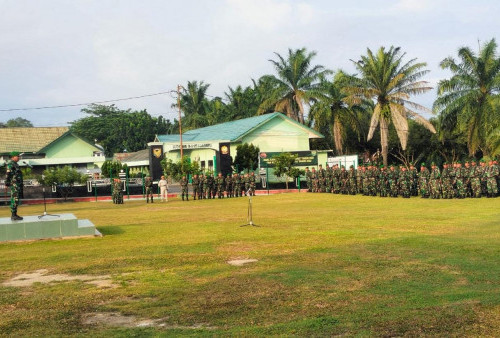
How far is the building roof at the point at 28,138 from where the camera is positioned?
57219mm

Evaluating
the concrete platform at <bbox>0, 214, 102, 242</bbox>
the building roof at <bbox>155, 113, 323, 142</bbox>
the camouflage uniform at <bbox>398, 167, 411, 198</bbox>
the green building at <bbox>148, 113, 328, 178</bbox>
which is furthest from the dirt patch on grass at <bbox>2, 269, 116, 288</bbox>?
the building roof at <bbox>155, 113, 323, 142</bbox>

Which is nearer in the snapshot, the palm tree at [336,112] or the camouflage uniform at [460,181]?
the camouflage uniform at [460,181]

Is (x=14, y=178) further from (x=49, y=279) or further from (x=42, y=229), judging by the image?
(x=49, y=279)

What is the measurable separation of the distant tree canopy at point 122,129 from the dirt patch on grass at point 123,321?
3050 inches

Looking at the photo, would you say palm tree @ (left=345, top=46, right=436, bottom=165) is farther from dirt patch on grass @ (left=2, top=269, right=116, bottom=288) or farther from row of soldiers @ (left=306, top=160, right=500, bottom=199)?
dirt patch on grass @ (left=2, top=269, right=116, bottom=288)

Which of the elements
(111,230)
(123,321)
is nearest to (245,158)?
(111,230)

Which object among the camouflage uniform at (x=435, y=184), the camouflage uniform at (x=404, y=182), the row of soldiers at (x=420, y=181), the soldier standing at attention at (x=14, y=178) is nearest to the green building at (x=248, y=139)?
the row of soldiers at (x=420, y=181)

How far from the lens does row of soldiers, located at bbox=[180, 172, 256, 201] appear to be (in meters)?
34.9

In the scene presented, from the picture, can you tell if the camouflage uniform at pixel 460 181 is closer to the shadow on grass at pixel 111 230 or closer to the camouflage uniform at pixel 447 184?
the camouflage uniform at pixel 447 184

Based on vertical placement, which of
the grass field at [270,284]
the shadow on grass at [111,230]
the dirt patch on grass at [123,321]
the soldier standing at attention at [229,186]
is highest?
the soldier standing at attention at [229,186]

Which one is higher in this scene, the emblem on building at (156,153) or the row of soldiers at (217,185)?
the emblem on building at (156,153)

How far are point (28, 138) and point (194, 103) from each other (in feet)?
68.2

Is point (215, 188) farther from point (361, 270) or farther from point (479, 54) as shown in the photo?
point (361, 270)

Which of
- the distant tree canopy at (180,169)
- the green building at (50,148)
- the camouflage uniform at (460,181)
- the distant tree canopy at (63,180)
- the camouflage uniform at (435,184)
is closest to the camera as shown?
the camouflage uniform at (460,181)
